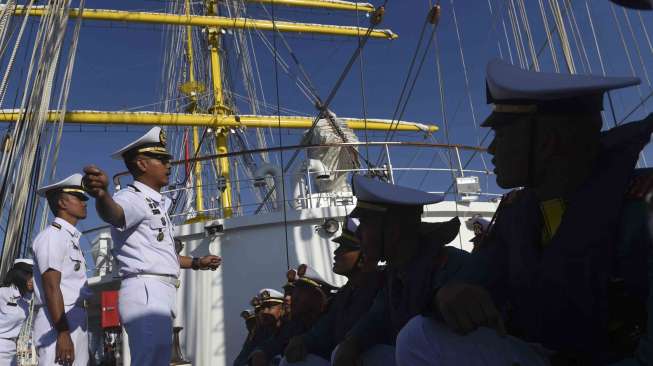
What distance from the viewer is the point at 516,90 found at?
1216 millimetres

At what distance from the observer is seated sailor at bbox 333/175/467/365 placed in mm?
1815

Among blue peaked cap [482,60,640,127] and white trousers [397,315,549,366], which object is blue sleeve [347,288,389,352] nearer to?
white trousers [397,315,549,366]

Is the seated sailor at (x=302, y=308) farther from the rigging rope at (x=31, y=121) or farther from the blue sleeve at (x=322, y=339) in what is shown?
the rigging rope at (x=31, y=121)

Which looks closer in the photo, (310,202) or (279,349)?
(279,349)

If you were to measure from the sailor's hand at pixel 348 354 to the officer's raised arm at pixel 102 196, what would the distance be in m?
1.07

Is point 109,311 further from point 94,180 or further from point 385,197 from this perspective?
point 385,197

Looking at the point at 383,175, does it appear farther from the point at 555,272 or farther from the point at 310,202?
the point at 555,272

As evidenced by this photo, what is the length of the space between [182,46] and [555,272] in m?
19.9

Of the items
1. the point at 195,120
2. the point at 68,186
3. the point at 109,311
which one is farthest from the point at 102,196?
the point at 195,120

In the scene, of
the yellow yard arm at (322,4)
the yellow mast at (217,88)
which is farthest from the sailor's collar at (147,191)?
the yellow yard arm at (322,4)

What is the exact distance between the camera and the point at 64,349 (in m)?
2.69

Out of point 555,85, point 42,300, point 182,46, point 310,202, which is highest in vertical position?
point 182,46

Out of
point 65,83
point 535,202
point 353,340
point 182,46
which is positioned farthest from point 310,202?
point 182,46

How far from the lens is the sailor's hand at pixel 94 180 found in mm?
1931
